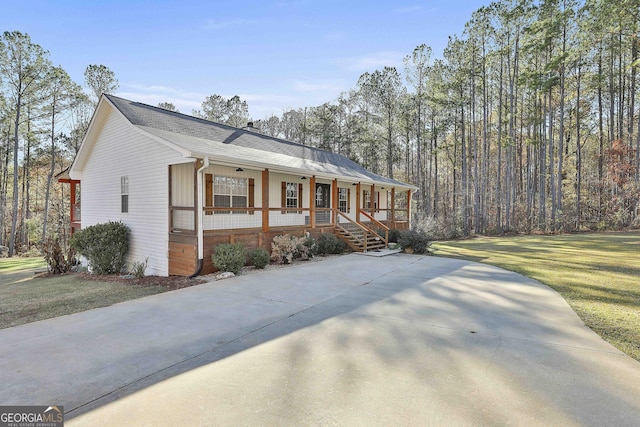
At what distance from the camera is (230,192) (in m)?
10.9

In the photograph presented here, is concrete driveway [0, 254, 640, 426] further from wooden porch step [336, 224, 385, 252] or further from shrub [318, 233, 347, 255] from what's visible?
wooden porch step [336, 224, 385, 252]

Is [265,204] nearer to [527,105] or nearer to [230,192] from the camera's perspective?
[230,192]

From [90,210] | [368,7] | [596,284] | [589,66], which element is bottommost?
[596,284]

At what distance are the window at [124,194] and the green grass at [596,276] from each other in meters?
12.9

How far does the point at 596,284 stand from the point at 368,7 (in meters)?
11.6

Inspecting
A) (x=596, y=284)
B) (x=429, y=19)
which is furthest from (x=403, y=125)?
(x=596, y=284)

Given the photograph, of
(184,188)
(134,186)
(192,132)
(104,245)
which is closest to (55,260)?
(104,245)

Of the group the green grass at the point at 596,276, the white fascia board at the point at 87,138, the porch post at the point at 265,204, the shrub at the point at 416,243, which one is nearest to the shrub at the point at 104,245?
the white fascia board at the point at 87,138

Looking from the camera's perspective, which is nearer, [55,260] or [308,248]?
[308,248]

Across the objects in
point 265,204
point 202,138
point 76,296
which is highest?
point 202,138

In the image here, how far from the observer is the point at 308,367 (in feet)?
10.7

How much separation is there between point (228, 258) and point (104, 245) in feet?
16.7

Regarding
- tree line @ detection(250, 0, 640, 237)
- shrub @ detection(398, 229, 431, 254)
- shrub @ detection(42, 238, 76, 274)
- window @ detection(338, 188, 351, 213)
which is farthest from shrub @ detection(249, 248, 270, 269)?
tree line @ detection(250, 0, 640, 237)

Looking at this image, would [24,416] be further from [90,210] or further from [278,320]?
[90,210]
